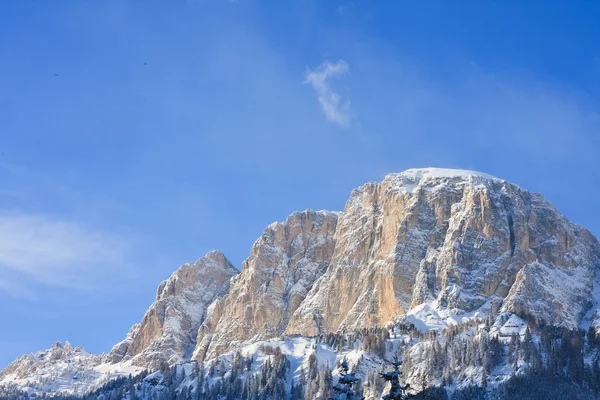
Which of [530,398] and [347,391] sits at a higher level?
[530,398]

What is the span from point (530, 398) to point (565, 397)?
8179 mm

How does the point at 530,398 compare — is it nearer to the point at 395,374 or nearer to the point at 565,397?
the point at 565,397

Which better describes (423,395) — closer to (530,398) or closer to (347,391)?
(347,391)

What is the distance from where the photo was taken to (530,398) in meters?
197

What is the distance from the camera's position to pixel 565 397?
199 meters

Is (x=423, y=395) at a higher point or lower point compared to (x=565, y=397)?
lower

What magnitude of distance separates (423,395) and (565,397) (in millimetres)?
142680

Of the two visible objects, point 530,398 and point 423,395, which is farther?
point 530,398

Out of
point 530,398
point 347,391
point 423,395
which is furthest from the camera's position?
point 530,398

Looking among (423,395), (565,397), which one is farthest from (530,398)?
(423,395)

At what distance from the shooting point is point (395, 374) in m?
61.8

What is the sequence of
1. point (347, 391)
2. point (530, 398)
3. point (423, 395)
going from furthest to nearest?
point (530, 398) < point (423, 395) < point (347, 391)

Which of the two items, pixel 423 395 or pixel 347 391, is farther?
pixel 423 395

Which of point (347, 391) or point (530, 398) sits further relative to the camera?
point (530, 398)
